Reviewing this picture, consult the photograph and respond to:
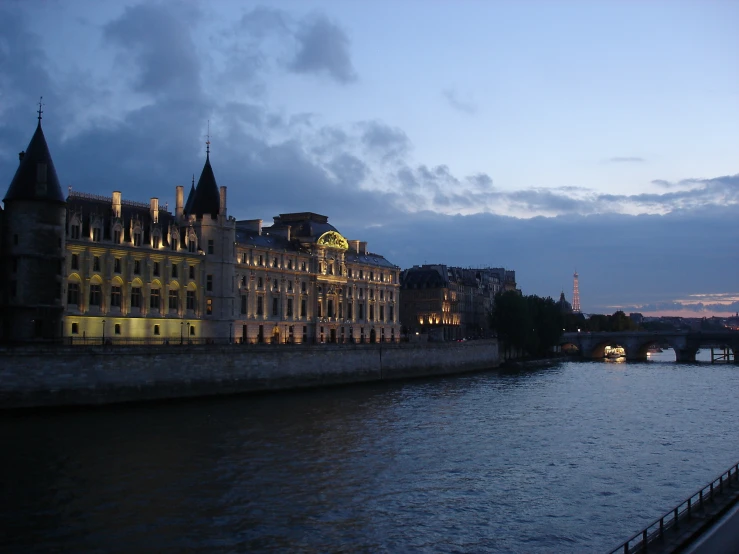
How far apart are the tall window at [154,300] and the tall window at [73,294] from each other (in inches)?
295

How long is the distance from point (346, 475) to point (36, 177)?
35.1 m

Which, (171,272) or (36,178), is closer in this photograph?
(36,178)

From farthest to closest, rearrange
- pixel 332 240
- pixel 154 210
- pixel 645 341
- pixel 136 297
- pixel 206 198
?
1. pixel 645 341
2. pixel 332 240
3. pixel 206 198
4. pixel 154 210
5. pixel 136 297

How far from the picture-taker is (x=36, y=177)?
55.0 meters

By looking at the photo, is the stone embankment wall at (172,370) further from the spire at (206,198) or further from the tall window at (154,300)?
the spire at (206,198)

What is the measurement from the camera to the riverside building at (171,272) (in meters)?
55.0

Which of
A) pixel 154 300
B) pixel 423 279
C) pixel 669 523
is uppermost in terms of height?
pixel 423 279

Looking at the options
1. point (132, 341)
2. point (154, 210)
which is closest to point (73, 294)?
point (132, 341)

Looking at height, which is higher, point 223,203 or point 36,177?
point 223,203

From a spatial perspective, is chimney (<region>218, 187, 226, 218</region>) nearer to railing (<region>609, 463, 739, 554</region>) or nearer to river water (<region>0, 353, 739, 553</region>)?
river water (<region>0, 353, 739, 553</region>)

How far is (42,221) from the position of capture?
55.3m

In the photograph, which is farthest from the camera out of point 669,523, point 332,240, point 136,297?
point 332,240

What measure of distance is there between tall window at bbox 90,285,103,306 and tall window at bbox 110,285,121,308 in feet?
3.90

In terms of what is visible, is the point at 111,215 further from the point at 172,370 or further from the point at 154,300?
the point at 172,370
